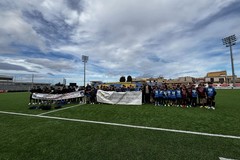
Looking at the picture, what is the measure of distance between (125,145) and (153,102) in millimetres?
8494

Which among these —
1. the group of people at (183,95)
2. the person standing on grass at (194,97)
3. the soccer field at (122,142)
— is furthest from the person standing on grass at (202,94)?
the soccer field at (122,142)

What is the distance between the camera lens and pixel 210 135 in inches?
169

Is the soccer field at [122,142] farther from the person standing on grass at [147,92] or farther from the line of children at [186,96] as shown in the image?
the person standing on grass at [147,92]

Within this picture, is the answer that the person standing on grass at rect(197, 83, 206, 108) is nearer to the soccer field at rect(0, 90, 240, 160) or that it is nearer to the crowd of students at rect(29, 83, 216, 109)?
the crowd of students at rect(29, 83, 216, 109)

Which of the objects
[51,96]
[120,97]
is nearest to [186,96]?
[120,97]

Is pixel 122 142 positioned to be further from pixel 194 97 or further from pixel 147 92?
pixel 194 97

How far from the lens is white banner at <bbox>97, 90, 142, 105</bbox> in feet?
37.5

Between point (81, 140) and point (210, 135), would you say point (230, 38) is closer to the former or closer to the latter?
point (210, 135)

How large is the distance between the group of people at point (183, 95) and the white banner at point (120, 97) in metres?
0.82

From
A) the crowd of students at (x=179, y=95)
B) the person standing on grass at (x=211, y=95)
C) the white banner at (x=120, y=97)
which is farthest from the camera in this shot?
the white banner at (x=120, y=97)

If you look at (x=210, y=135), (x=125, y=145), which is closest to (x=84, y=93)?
(x=125, y=145)

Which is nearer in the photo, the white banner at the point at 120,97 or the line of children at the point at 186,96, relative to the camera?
the line of children at the point at 186,96

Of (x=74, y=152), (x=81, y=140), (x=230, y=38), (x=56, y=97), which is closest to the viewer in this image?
(x=74, y=152)

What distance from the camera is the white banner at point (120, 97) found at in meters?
11.4
